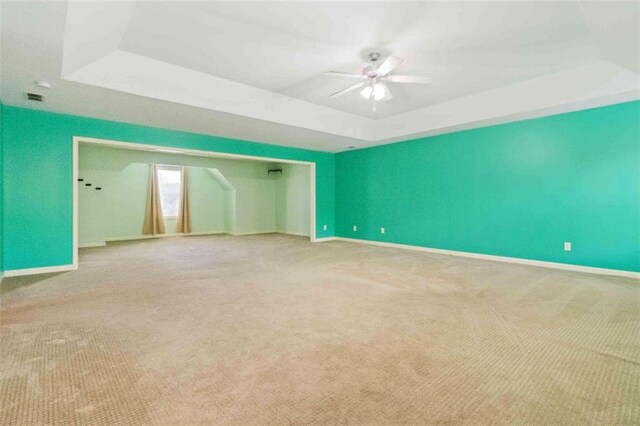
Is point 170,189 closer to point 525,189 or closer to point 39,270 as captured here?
point 39,270

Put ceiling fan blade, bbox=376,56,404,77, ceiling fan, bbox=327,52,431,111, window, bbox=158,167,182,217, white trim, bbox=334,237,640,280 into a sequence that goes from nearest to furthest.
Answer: ceiling fan blade, bbox=376,56,404,77, ceiling fan, bbox=327,52,431,111, white trim, bbox=334,237,640,280, window, bbox=158,167,182,217

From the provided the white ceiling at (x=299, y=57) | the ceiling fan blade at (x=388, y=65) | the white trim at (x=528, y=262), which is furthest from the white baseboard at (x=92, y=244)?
the ceiling fan blade at (x=388, y=65)

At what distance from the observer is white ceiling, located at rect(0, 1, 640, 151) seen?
8.34 ft

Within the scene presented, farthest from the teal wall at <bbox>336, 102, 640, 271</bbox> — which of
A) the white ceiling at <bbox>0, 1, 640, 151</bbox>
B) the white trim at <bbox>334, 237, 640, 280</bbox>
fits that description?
the white ceiling at <bbox>0, 1, 640, 151</bbox>

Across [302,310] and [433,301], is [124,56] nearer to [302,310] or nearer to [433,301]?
[302,310]

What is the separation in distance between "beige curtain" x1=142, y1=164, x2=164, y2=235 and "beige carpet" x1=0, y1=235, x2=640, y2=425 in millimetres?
4968

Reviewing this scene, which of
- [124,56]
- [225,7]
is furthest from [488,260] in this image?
[124,56]

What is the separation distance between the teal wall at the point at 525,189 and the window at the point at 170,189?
6.32 metres

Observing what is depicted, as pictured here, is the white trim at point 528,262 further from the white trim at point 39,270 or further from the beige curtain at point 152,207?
the beige curtain at point 152,207

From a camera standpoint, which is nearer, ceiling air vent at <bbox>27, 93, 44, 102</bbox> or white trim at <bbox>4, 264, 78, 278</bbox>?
ceiling air vent at <bbox>27, 93, 44, 102</bbox>

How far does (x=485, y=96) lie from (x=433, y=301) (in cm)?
355

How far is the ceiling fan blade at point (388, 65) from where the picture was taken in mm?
2921

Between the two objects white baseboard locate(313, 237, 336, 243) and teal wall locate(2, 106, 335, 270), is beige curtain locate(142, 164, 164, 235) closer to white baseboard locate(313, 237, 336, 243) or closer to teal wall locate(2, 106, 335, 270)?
teal wall locate(2, 106, 335, 270)

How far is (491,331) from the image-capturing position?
93.3 inches
